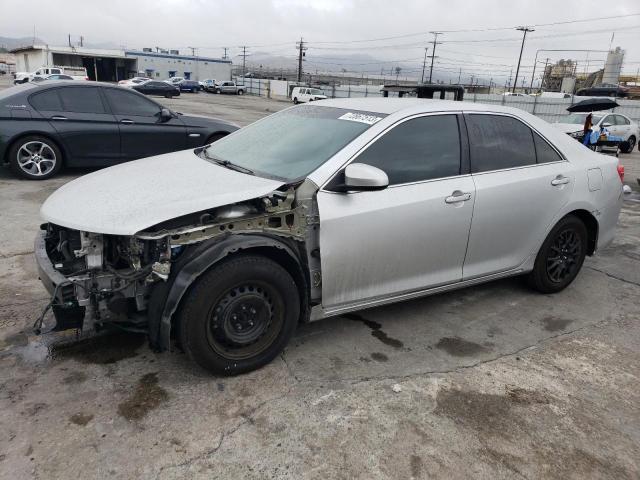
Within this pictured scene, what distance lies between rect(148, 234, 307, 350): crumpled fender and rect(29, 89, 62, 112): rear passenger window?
607 cm

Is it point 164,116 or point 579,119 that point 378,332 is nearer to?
point 164,116

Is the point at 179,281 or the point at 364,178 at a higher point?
the point at 364,178

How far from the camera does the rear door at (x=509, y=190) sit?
12.3 feet

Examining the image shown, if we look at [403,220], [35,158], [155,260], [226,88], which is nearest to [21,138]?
[35,158]

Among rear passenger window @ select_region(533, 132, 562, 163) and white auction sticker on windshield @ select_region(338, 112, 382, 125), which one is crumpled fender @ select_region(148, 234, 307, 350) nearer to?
white auction sticker on windshield @ select_region(338, 112, 382, 125)

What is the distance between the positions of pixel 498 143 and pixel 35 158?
6730 millimetres

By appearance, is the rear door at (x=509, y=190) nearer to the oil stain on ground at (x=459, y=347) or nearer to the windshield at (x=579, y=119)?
the oil stain on ground at (x=459, y=347)

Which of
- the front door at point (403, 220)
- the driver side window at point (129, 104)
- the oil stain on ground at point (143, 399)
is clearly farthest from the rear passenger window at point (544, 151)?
the driver side window at point (129, 104)

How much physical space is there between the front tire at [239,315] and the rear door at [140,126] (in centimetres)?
591

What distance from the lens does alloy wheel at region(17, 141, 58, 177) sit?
7.49 m

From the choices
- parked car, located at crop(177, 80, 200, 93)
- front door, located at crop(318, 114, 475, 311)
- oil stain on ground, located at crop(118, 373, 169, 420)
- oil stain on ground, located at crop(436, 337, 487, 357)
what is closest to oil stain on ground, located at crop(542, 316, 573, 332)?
oil stain on ground, located at crop(436, 337, 487, 357)

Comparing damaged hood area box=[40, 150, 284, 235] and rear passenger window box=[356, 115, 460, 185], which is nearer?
damaged hood area box=[40, 150, 284, 235]

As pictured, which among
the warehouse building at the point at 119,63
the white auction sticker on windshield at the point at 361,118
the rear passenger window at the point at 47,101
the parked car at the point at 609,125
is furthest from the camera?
the warehouse building at the point at 119,63

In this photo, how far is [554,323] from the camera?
4.04m
